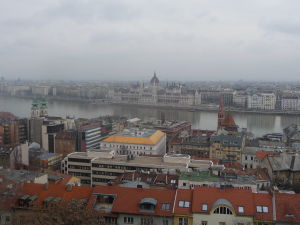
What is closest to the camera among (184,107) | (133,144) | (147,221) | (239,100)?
(147,221)

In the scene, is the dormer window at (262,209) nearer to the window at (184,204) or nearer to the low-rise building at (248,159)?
the window at (184,204)

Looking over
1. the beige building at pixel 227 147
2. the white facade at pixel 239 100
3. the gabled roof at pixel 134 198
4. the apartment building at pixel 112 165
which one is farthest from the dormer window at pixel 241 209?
the white facade at pixel 239 100

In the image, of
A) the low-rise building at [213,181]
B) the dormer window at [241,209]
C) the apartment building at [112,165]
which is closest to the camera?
the dormer window at [241,209]

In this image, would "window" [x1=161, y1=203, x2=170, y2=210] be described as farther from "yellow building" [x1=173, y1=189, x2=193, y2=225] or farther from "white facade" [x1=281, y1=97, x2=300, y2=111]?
"white facade" [x1=281, y1=97, x2=300, y2=111]

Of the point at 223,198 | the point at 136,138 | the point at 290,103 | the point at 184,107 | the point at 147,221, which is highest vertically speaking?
the point at 223,198

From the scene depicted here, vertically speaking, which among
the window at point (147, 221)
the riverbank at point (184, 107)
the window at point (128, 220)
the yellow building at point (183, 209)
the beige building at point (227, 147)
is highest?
the yellow building at point (183, 209)

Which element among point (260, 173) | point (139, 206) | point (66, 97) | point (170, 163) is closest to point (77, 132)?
point (170, 163)

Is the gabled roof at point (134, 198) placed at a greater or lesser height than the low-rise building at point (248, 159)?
greater


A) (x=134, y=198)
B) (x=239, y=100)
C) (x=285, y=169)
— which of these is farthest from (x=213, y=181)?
(x=239, y=100)

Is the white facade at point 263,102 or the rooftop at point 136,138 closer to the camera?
the rooftop at point 136,138

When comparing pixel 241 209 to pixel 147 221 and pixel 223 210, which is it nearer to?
pixel 223 210

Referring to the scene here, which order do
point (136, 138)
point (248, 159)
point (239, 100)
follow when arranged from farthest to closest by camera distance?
point (239, 100) → point (136, 138) → point (248, 159)
